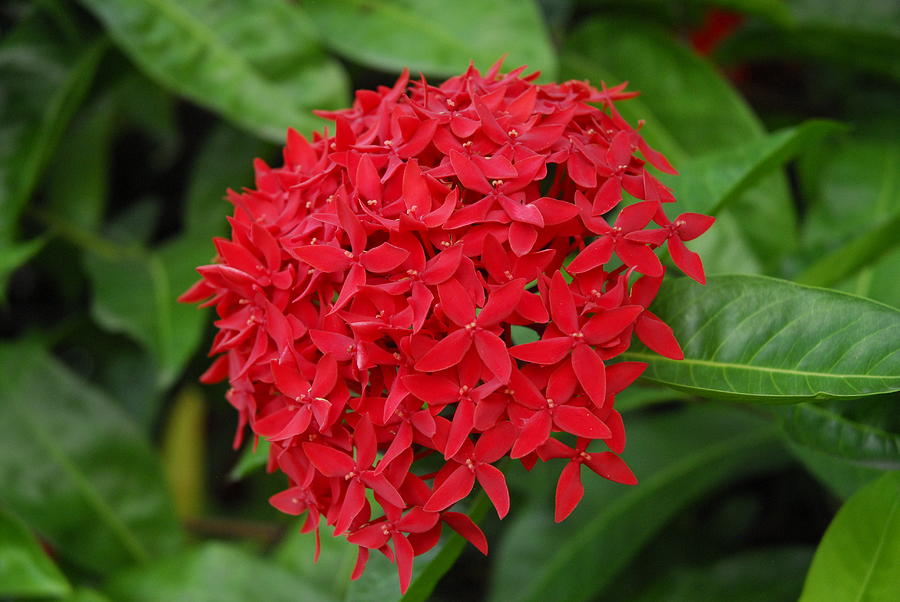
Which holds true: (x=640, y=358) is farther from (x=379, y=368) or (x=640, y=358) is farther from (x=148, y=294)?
(x=148, y=294)

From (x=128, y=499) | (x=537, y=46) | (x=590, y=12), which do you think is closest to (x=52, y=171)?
(x=128, y=499)

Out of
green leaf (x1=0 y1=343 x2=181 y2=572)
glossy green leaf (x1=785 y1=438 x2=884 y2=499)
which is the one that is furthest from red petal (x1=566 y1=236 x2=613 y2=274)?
green leaf (x1=0 y1=343 x2=181 y2=572)

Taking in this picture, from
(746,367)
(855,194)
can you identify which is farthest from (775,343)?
(855,194)

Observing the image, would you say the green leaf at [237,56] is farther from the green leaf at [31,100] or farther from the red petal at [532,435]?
the red petal at [532,435]

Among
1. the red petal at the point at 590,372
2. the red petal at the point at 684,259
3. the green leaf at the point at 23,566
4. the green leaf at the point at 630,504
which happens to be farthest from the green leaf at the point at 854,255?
the green leaf at the point at 23,566

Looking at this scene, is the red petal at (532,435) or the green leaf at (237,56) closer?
the red petal at (532,435)

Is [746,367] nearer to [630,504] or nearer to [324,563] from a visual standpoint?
[630,504]

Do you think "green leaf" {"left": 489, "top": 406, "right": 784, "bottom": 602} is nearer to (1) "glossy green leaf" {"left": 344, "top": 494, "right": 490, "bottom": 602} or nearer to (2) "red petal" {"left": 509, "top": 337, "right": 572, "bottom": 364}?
(1) "glossy green leaf" {"left": 344, "top": 494, "right": 490, "bottom": 602}
